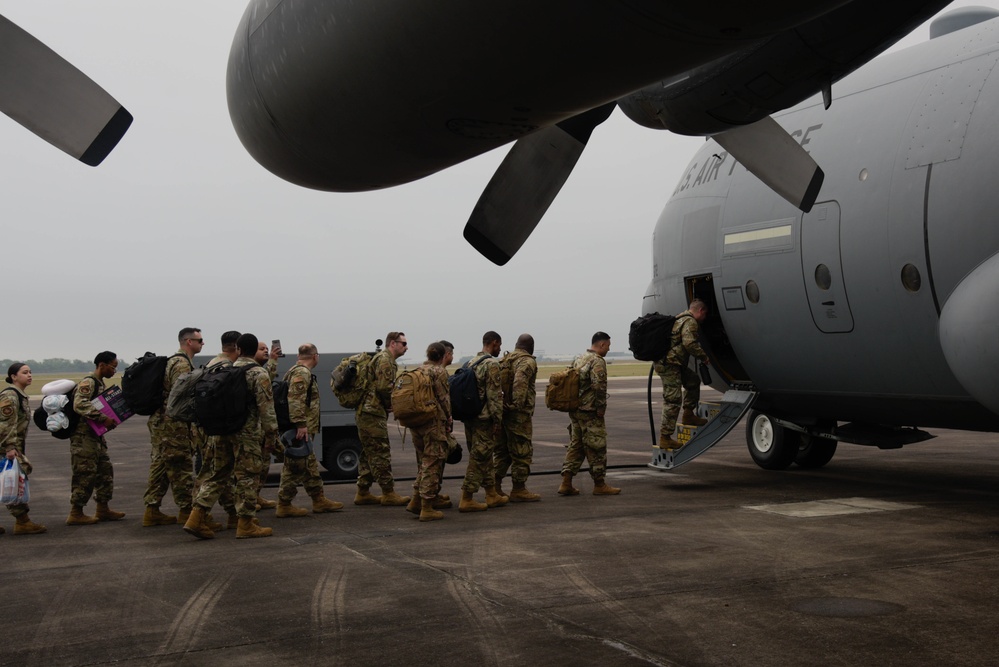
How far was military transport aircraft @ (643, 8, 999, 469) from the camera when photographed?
8.82m

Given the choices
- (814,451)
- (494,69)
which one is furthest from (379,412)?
(494,69)

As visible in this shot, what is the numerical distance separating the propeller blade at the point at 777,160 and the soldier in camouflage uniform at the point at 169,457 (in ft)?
Answer: 23.4

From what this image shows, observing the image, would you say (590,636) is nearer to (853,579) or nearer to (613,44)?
(853,579)

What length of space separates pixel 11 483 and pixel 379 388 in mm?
4098

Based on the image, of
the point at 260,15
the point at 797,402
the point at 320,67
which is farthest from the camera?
the point at 797,402

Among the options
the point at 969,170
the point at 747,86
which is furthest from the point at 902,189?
the point at 747,86

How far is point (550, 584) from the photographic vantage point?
24.1 feet

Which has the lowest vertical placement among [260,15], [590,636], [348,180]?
[590,636]

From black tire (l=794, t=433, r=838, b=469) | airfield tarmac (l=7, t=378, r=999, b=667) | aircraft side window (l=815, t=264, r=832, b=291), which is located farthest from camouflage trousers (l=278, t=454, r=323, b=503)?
black tire (l=794, t=433, r=838, b=469)

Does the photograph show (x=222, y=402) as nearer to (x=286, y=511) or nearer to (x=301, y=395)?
(x=301, y=395)

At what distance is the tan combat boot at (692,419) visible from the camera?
13141 millimetres

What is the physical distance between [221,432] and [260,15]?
6.18 metres

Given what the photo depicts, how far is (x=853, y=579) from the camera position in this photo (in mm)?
7273

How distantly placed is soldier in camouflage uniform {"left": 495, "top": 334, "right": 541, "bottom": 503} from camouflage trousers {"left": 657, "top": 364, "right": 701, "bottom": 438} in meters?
2.06
